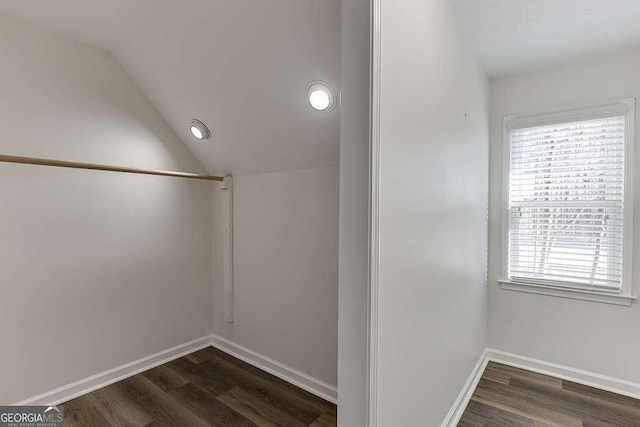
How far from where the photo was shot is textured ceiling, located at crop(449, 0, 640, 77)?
158 cm

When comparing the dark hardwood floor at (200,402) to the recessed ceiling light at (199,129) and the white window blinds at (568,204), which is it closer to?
the recessed ceiling light at (199,129)

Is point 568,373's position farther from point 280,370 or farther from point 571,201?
point 280,370

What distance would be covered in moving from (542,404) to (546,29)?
7.27ft

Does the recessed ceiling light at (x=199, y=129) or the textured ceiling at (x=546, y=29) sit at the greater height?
the textured ceiling at (x=546, y=29)

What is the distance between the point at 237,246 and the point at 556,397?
242 centimetres

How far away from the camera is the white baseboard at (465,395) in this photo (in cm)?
171

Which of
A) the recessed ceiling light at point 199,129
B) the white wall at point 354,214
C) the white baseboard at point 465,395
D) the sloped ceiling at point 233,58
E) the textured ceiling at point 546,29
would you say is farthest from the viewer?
the recessed ceiling light at point 199,129

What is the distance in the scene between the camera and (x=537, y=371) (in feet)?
7.61

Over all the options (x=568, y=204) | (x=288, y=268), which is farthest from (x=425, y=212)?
(x=568, y=204)

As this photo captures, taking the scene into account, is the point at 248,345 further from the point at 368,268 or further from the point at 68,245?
the point at 368,268

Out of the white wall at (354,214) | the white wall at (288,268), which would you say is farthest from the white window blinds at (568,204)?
the white wall at (354,214)

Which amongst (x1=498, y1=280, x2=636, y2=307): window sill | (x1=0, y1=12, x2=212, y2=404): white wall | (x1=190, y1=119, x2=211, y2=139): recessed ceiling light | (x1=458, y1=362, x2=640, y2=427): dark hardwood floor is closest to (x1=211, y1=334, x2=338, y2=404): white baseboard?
(x1=0, y1=12, x2=212, y2=404): white wall

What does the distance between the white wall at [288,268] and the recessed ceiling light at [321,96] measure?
16.5 inches

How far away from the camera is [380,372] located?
1.03 meters
